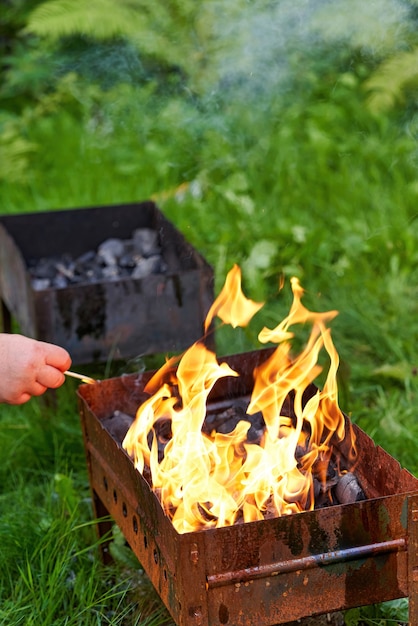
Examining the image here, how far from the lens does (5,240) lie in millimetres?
4359

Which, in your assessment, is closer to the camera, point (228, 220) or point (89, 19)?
point (228, 220)

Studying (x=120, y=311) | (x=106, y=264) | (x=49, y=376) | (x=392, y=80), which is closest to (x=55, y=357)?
(x=49, y=376)

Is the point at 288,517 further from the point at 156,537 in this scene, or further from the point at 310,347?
the point at 310,347

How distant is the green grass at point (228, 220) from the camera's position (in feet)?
10.0

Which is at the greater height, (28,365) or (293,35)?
(28,365)

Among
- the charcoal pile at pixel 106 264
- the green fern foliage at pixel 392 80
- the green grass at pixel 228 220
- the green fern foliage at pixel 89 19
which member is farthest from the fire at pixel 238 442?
the green fern foliage at pixel 89 19

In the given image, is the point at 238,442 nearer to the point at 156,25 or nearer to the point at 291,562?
the point at 291,562

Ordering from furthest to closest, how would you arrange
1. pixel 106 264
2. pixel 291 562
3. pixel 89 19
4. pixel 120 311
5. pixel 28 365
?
pixel 89 19 < pixel 106 264 < pixel 120 311 < pixel 28 365 < pixel 291 562

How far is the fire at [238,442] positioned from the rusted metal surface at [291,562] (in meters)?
0.17

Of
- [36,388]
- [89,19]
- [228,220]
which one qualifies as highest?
[36,388]

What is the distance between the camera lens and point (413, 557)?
7.32 ft

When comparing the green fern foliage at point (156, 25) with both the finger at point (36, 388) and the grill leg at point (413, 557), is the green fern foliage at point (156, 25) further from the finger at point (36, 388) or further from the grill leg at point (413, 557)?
the grill leg at point (413, 557)

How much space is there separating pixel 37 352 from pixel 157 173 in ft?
12.4

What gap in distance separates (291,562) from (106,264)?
8.60 ft
